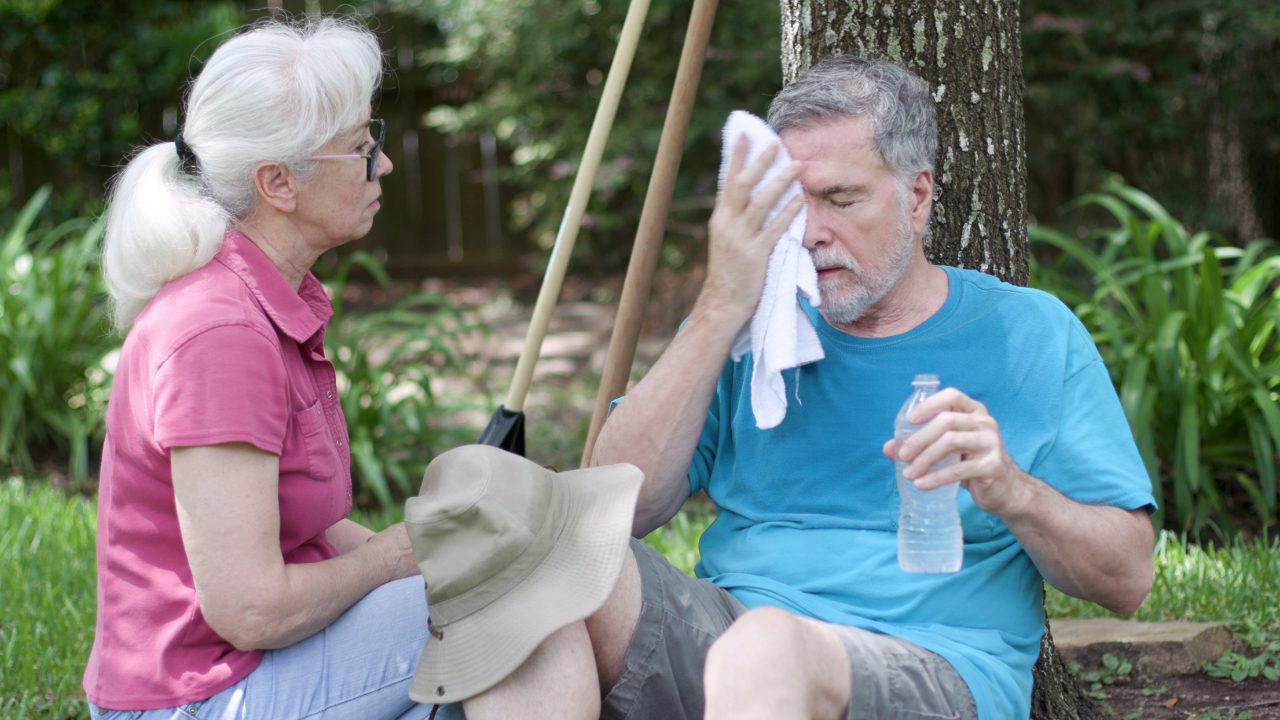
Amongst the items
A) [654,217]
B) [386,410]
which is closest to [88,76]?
[386,410]

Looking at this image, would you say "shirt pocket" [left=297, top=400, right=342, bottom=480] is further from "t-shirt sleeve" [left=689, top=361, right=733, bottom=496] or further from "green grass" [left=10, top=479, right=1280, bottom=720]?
"green grass" [left=10, top=479, right=1280, bottom=720]

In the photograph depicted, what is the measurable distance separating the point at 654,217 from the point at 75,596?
1962 mm

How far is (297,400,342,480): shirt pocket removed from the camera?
205cm

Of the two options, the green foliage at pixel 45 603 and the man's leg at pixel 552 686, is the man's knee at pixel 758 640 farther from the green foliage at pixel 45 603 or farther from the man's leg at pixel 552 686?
the green foliage at pixel 45 603

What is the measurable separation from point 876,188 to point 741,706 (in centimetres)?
94

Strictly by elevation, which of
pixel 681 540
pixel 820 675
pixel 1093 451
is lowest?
pixel 681 540

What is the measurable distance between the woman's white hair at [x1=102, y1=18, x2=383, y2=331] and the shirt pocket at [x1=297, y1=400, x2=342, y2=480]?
0.96 feet

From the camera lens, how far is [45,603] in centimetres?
338

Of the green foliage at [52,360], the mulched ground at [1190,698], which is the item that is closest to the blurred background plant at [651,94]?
the green foliage at [52,360]

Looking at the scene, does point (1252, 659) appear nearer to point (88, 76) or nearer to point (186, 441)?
point (186, 441)

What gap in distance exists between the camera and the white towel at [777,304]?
2.17 m

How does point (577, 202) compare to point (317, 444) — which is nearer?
point (317, 444)

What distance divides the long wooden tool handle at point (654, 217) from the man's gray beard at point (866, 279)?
0.55 metres

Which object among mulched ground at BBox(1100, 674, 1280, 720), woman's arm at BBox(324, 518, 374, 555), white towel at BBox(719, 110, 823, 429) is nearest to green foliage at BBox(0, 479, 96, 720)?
woman's arm at BBox(324, 518, 374, 555)
